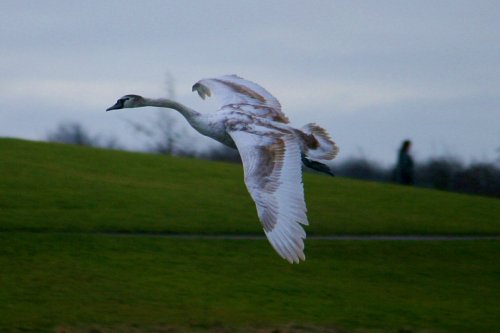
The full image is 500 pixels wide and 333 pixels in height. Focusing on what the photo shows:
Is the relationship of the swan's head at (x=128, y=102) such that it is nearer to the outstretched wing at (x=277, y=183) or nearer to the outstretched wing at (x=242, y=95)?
the outstretched wing at (x=242, y=95)

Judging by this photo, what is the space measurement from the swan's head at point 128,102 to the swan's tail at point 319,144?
5.75 feet

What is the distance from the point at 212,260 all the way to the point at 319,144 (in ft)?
23.3

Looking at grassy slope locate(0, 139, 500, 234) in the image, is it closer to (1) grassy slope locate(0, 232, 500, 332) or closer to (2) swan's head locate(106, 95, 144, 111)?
(1) grassy slope locate(0, 232, 500, 332)

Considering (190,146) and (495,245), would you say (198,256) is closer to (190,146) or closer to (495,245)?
(495,245)

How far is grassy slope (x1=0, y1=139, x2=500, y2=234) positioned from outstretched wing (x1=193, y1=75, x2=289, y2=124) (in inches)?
319

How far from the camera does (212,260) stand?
822 inches

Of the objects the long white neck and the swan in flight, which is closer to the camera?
the swan in flight

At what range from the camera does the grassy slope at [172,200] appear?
23875 mm

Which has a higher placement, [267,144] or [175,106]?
[175,106]

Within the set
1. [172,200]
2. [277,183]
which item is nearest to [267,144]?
[277,183]

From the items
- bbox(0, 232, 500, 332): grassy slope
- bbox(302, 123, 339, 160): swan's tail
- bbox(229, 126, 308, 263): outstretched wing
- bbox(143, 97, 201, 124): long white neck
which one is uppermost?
bbox(143, 97, 201, 124): long white neck

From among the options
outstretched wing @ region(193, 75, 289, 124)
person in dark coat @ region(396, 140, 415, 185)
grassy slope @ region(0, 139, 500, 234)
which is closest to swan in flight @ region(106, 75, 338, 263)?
outstretched wing @ region(193, 75, 289, 124)

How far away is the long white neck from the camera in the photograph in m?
13.5

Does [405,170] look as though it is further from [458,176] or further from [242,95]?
[242,95]
